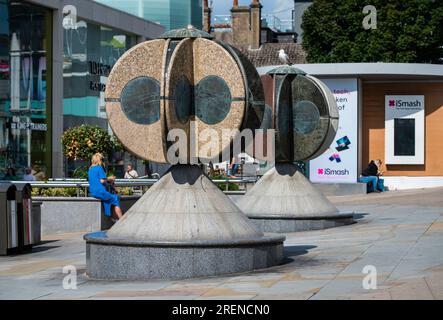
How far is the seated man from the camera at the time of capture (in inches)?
1288

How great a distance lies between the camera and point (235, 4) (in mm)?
78688

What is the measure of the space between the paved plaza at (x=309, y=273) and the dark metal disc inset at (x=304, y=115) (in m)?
2.31

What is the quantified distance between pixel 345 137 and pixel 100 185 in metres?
16.6

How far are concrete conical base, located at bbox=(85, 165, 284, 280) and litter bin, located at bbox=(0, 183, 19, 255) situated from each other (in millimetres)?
3630

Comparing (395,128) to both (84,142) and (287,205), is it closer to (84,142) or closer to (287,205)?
(84,142)

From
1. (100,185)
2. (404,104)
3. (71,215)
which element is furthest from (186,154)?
(404,104)

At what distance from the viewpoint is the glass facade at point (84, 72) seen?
39.9 m

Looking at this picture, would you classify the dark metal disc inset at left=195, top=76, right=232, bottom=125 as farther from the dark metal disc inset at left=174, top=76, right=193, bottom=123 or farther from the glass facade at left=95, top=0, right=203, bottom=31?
the glass facade at left=95, top=0, right=203, bottom=31

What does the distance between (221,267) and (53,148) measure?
2702 cm

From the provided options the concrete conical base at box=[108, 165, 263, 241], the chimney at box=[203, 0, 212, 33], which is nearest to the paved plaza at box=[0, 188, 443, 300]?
the concrete conical base at box=[108, 165, 263, 241]

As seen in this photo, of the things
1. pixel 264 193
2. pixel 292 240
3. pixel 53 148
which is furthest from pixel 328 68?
pixel 292 240

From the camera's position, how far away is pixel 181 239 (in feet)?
38.4
